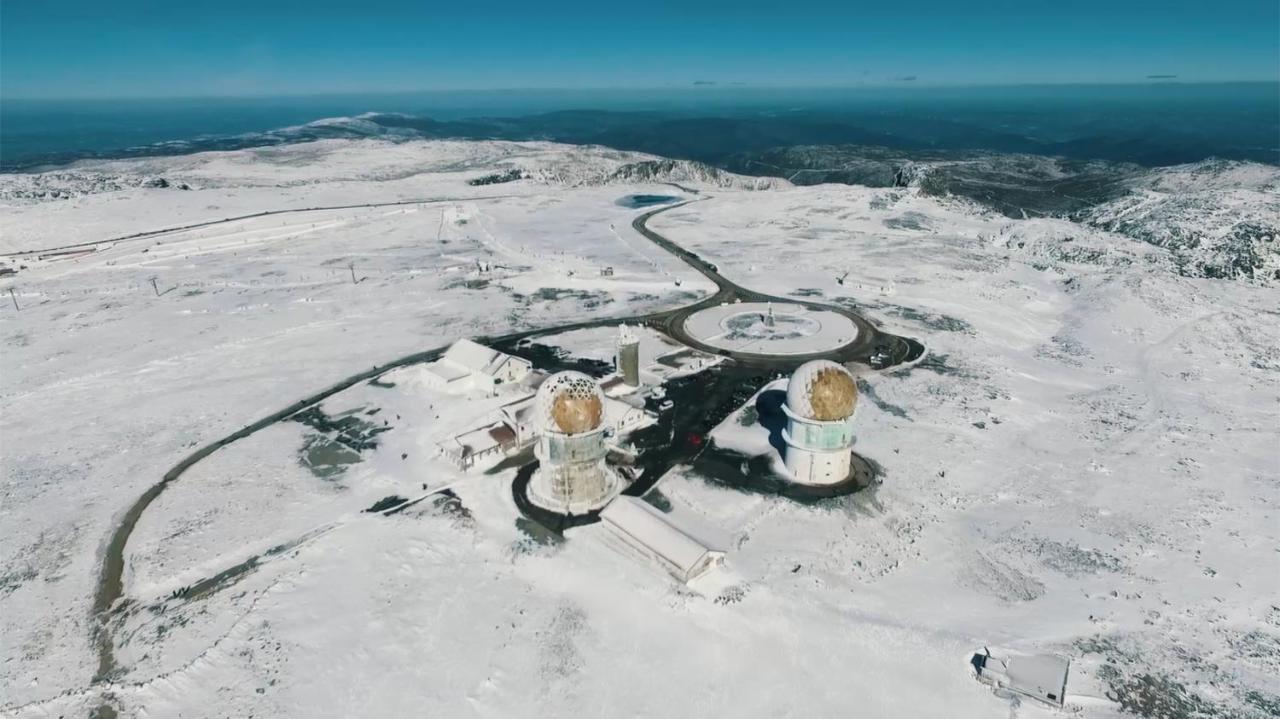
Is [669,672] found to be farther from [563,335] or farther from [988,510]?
[563,335]

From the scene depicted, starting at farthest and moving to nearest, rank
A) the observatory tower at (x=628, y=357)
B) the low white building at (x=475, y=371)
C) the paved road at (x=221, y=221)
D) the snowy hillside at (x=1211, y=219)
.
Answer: the paved road at (x=221, y=221), the snowy hillside at (x=1211, y=219), the low white building at (x=475, y=371), the observatory tower at (x=628, y=357)

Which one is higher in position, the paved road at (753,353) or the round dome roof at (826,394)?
the round dome roof at (826,394)

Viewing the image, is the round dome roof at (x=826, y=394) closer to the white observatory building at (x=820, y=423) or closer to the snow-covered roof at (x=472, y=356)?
the white observatory building at (x=820, y=423)

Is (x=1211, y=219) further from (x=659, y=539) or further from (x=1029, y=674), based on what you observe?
(x=659, y=539)

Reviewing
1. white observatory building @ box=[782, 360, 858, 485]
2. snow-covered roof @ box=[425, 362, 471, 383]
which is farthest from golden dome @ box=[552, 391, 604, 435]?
snow-covered roof @ box=[425, 362, 471, 383]

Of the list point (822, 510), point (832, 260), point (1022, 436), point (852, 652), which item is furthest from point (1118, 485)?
point (832, 260)

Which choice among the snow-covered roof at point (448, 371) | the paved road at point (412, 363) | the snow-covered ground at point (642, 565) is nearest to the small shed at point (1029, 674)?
the snow-covered ground at point (642, 565)

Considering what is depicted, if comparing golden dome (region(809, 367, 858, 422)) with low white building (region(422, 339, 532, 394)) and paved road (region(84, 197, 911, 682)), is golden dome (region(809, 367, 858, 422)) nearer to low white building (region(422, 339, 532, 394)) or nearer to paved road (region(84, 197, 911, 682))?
paved road (region(84, 197, 911, 682))
